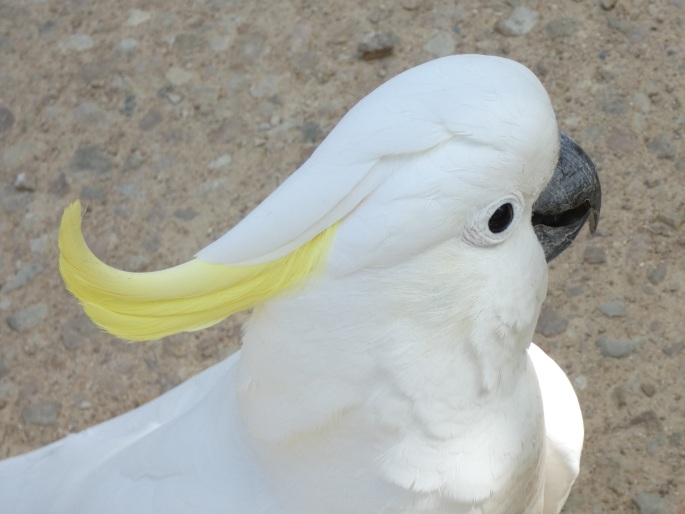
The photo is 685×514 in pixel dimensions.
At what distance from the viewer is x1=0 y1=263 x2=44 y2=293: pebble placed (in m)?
2.80

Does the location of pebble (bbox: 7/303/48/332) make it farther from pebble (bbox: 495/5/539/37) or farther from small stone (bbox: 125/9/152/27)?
pebble (bbox: 495/5/539/37)

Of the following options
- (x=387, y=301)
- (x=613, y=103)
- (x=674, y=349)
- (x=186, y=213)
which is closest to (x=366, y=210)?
(x=387, y=301)

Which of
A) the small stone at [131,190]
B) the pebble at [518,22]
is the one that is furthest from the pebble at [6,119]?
the pebble at [518,22]

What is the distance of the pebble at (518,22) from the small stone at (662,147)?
55 centimetres

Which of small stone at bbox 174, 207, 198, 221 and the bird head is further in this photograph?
small stone at bbox 174, 207, 198, 221

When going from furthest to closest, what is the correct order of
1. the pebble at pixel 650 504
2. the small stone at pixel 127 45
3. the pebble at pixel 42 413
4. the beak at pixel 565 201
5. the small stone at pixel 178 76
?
the small stone at pixel 127 45
the small stone at pixel 178 76
the pebble at pixel 42 413
the pebble at pixel 650 504
the beak at pixel 565 201

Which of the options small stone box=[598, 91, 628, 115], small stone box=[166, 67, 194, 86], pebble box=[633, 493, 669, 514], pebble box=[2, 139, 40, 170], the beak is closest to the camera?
the beak

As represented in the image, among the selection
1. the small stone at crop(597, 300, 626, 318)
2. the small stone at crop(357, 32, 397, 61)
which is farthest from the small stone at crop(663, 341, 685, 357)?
the small stone at crop(357, 32, 397, 61)

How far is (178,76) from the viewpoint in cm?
316

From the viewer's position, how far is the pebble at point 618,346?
242cm

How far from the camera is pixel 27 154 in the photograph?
10.0ft

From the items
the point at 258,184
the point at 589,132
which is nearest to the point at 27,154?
the point at 258,184

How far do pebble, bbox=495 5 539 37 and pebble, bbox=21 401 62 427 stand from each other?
172cm

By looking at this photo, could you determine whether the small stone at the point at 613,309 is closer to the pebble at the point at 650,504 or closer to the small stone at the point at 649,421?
the small stone at the point at 649,421
